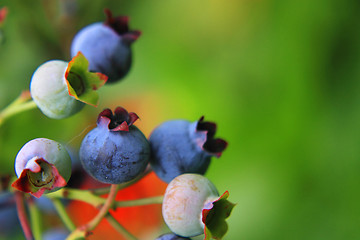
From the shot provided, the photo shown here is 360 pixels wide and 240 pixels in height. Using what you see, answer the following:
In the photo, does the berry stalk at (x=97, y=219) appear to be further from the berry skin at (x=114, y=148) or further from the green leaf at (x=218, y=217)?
the green leaf at (x=218, y=217)

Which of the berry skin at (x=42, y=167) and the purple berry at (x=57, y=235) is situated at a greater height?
the berry skin at (x=42, y=167)

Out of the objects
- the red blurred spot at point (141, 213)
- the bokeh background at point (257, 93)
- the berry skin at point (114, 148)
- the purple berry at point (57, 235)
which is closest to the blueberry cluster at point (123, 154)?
the berry skin at point (114, 148)

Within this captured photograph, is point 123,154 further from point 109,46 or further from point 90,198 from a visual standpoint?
point 109,46

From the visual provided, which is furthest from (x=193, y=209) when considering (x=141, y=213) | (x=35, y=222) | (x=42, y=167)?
(x=141, y=213)

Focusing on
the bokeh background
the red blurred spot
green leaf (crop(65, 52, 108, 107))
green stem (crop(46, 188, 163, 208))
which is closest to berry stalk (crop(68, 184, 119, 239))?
green stem (crop(46, 188, 163, 208))

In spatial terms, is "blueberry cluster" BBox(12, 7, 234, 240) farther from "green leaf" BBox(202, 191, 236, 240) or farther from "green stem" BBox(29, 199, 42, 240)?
"green stem" BBox(29, 199, 42, 240)

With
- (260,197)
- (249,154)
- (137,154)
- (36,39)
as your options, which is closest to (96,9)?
(36,39)

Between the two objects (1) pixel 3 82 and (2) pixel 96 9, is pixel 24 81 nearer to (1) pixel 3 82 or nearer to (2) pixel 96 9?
(1) pixel 3 82
